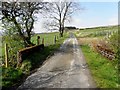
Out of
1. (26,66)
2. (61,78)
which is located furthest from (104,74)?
(26,66)

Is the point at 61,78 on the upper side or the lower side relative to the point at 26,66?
Answer: upper

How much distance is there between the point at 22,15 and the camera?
31109 mm

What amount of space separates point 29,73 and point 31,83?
126 inches

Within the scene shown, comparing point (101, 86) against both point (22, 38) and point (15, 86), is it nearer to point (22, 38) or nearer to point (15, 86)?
point (15, 86)

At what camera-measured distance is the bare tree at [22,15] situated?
29.7 meters

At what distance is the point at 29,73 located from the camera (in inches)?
674

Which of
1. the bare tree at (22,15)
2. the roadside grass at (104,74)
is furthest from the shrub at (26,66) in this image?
the bare tree at (22,15)

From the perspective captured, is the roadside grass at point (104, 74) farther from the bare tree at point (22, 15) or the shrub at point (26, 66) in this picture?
the bare tree at point (22, 15)

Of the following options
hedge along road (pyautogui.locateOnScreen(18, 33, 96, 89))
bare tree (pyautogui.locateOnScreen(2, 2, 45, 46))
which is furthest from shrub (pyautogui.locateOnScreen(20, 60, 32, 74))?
bare tree (pyautogui.locateOnScreen(2, 2, 45, 46))

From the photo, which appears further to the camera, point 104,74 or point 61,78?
point 104,74

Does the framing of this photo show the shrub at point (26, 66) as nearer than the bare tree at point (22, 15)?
Yes

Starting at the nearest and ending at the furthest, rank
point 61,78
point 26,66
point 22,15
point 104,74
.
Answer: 1. point 61,78
2. point 104,74
3. point 26,66
4. point 22,15

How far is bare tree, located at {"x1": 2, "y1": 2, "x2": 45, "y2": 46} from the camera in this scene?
29.7 meters

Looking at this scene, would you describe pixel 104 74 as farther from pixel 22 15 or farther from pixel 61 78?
pixel 22 15
